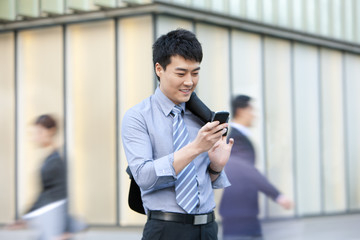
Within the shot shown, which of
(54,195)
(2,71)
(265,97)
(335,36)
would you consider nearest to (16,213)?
(2,71)

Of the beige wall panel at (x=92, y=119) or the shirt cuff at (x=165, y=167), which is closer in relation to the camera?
the shirt cuff at (x=165, y=167)

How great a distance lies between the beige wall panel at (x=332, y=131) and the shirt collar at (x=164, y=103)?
1460 cm

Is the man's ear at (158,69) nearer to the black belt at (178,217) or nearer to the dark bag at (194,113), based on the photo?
the dark bag at (194,113)

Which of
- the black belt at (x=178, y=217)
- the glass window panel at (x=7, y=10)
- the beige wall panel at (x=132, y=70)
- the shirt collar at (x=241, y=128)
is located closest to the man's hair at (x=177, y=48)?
the black belt at (x=178, y=217)

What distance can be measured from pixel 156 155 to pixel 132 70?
36.4ft

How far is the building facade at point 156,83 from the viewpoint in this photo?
1366cm

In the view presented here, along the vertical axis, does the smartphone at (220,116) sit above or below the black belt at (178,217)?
above

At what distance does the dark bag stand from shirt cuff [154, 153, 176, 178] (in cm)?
25

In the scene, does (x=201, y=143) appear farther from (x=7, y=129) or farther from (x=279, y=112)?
(x=279, y=112)

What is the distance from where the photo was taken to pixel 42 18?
14.3 metres

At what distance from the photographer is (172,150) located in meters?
2.61

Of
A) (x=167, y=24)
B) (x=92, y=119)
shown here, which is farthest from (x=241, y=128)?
(x=92, y=119)

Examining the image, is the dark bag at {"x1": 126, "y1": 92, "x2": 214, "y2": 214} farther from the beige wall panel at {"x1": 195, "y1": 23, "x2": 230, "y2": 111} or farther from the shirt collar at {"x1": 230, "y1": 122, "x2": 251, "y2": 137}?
the beige wall panel at {"x1": 195, "y1": 23, "x2": 230, "y2": 111}

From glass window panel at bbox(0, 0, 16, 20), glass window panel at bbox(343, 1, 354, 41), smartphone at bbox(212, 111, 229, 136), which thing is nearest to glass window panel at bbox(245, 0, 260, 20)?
glass window panel at bbox(343, 1, 354, 41)
